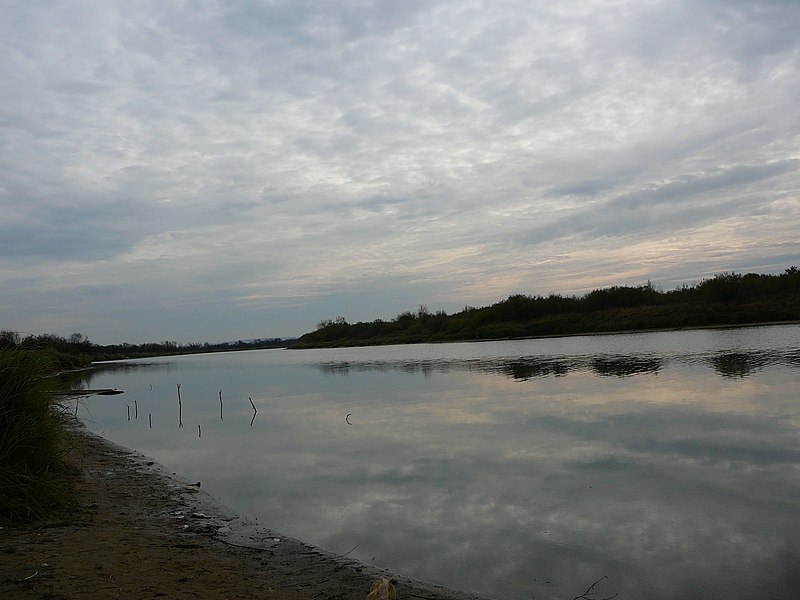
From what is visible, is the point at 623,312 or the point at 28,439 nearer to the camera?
the point at 28,439

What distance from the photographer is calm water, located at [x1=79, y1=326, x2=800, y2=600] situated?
714cm

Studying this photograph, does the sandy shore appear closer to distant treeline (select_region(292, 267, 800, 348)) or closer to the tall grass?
the tall grass

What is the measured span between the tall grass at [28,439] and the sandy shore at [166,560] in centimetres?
42

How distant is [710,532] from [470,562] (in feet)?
10.3

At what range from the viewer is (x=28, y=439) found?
862 cm

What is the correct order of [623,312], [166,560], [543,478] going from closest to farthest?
[166,560], [543,478], [623,312]

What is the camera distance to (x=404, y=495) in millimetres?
10805

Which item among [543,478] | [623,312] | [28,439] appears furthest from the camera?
[623,312]

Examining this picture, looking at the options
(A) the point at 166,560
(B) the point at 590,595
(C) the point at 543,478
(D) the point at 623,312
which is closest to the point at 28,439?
(A) the point at 166,560

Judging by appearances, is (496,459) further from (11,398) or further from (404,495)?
(11,398)

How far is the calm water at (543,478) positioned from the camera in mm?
7137

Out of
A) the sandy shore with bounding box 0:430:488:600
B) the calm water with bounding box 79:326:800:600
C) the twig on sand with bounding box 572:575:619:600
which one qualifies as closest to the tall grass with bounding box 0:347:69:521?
the sandy shore with bounding box 0:430:488:600

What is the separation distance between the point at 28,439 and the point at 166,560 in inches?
130

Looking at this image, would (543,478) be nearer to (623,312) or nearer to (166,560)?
(166,560)
